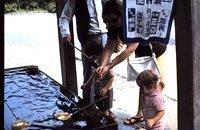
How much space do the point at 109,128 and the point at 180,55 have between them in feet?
2.15

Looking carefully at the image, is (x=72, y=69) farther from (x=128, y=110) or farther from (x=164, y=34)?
(x=164, y=34)

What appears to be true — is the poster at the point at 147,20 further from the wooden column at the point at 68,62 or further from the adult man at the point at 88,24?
the wooden column at the point at 68,62

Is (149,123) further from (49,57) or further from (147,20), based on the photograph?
(49,57)

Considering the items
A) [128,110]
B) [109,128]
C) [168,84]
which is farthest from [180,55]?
[168,84]

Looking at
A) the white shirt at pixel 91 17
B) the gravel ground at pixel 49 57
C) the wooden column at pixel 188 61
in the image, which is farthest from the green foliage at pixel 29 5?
the wooden column at pixel 188 61

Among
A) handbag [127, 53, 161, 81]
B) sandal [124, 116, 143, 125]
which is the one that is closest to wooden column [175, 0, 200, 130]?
handbag [127, 53, 161, 81]

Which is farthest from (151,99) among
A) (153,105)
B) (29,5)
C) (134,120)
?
(29,5)

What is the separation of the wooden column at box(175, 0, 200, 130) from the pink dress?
0.73m

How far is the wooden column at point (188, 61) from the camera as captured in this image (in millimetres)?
2498

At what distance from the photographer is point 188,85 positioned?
2596 millimetres

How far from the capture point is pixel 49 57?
841 cm

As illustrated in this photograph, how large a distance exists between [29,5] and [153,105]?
14.2 meters

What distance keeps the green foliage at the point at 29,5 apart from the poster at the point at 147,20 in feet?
44.1

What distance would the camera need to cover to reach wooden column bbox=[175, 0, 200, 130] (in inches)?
98.3
